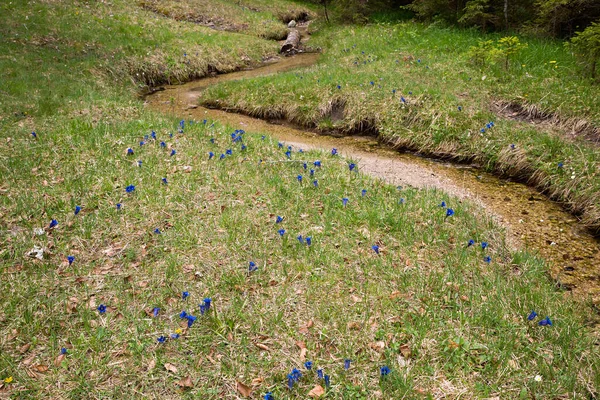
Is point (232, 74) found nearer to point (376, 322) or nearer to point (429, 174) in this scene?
point (429, 174)

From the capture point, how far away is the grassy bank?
25.4 feet

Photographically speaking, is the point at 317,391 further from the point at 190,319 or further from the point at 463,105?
the point at 463,105

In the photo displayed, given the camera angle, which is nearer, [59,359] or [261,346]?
[59,359]

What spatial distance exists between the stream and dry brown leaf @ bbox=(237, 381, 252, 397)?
414 cm

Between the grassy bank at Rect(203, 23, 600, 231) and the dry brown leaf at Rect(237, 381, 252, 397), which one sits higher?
the grassy bank at Rect(203, 23, 600, 231)

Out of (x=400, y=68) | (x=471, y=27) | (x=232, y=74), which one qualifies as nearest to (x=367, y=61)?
(x=400, y=68)

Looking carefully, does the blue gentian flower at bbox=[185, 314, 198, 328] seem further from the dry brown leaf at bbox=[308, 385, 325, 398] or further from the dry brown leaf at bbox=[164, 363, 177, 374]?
the dry brown leaf at bbox=[308, 385, 325, 398]

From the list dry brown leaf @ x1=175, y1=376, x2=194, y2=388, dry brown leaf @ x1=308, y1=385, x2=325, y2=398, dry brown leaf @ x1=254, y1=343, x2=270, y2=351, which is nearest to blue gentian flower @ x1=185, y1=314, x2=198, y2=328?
dry brown leaf @ x1=175, y1=376, x2=194, y2=388

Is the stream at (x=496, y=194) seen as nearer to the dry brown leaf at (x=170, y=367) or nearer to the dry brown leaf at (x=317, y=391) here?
the dry brown leaf at (x=317, y=391)

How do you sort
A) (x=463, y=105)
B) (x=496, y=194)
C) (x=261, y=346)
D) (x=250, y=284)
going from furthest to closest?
(x=463, y=105), (x=496, y=194), (x=250, y=284), (x=261, y=346)

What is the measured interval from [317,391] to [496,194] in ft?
18.7

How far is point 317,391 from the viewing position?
3381mm

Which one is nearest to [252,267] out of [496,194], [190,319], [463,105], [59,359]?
[190,319]

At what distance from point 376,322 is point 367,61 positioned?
12438 millimetres
